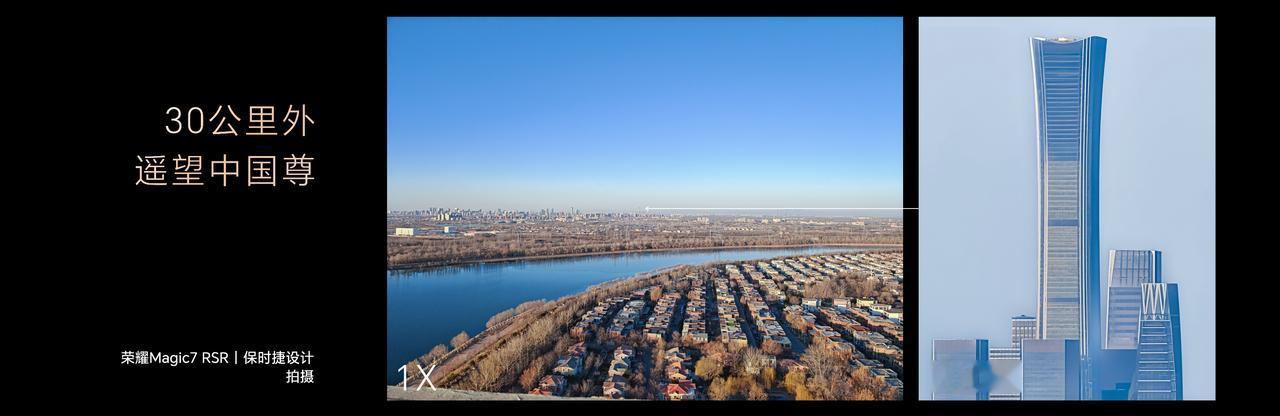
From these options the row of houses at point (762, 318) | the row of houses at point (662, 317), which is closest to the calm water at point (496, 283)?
the row of houses at point (662, 317)

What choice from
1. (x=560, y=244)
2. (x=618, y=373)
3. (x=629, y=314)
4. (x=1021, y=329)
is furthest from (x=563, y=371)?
(x=1021, y=329)

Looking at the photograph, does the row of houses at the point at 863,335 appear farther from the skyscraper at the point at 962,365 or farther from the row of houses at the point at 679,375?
the row of houses at the point at 679,375

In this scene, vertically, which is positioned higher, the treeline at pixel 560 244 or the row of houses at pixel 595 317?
the treeline at pixel 560 244

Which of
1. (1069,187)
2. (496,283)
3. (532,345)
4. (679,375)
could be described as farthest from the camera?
(496,283)

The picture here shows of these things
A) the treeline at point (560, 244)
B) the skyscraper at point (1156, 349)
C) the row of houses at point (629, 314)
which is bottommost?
the skyscraper at point (1156, 349)

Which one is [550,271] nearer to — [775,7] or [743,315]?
[743,315]
